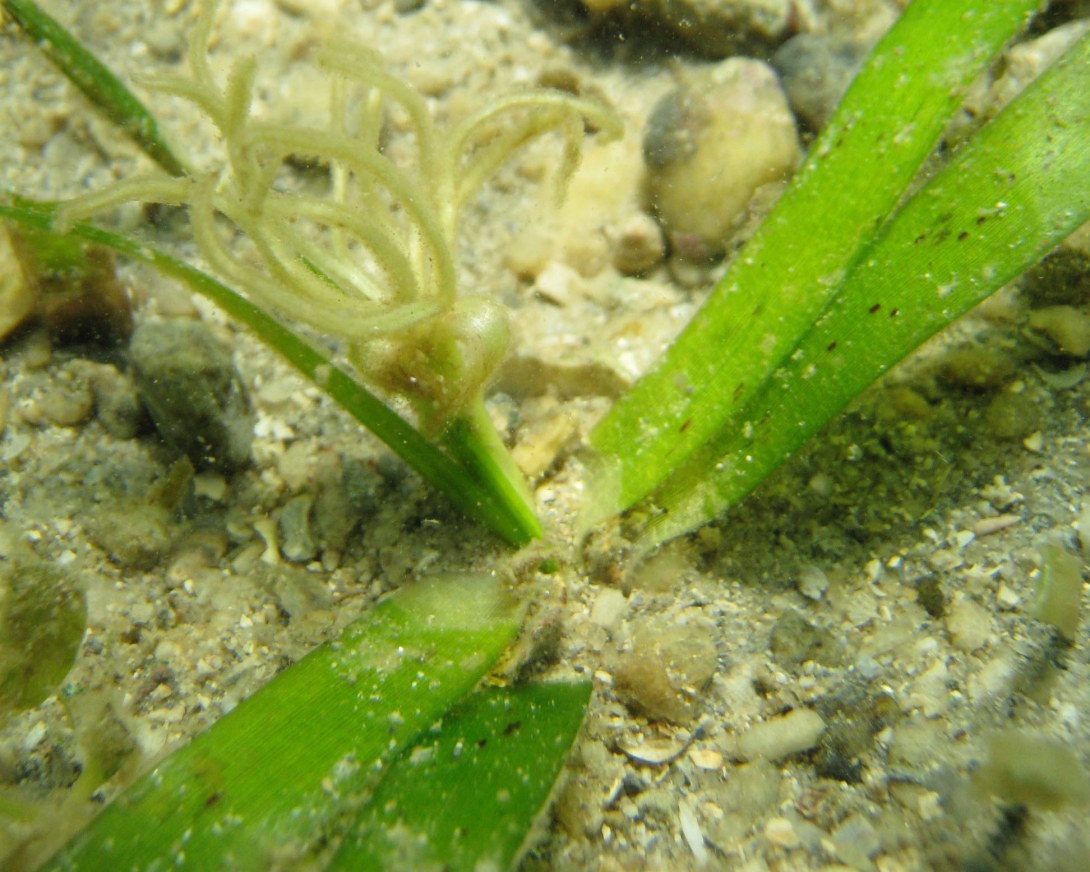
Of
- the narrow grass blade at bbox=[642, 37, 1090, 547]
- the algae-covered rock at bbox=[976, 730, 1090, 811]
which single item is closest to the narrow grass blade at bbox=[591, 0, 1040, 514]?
the narrow grass blade at bbox=[642, 37, 1090, 547]

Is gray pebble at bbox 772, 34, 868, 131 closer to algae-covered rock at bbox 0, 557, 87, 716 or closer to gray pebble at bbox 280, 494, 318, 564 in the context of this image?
gray pebble at bbox 280, 494, 318, 564

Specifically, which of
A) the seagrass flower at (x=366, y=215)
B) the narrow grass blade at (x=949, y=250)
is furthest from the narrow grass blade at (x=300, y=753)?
the narrow grass blade at (x=949, y=250)

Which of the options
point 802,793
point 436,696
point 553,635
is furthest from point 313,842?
point 802,793

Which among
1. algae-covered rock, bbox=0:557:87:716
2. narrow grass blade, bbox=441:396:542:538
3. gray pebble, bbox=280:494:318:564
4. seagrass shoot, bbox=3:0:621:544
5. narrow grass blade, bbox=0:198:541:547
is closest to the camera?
seagrass shoot, bbox=3:0:621:544

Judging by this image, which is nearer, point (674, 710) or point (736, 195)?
point (674, 710)

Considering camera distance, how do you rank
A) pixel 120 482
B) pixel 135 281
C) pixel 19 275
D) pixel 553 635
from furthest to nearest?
1. pixel 135 281
2. pixel 19 275
3. pixel 120 482
4. pixel 553 635

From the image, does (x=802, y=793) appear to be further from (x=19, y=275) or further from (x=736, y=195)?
(x=19, y=275)
